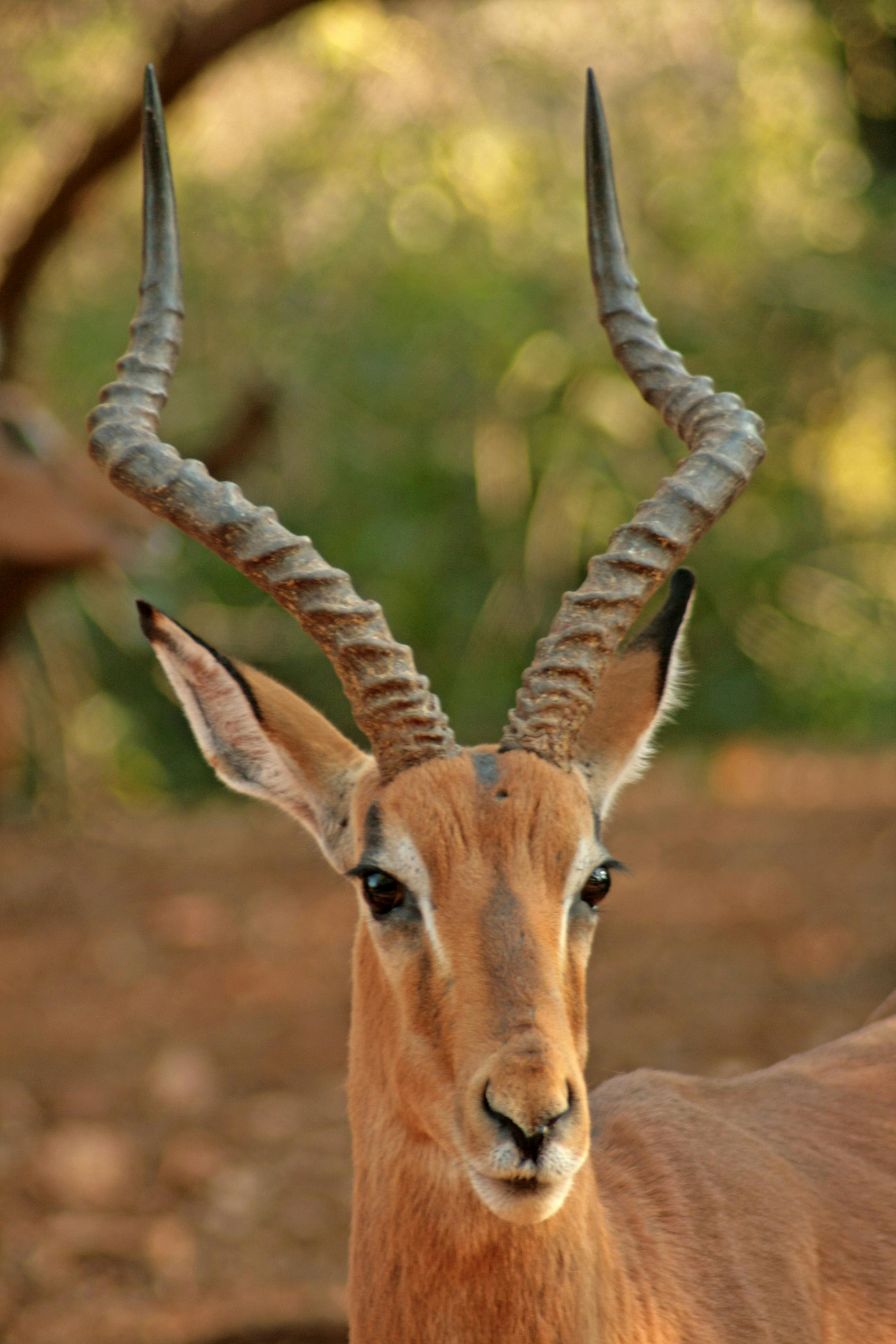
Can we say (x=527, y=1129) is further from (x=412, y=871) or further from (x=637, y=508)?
(x=637, y=508)

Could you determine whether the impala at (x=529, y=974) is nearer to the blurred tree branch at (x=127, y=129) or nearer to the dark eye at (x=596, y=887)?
the dark eye at (x=596, y=887)

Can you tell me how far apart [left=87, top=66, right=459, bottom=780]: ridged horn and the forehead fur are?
0.35 ft

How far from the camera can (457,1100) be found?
8.75 feet

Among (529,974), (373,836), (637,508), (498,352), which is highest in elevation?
(498,352)

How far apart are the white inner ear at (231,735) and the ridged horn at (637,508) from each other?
58 centimetres

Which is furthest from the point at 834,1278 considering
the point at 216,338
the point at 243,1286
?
the point at 216,338

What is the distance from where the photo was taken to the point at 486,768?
2.97 metres

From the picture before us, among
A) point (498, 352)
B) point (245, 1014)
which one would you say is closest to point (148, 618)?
point (245, 1014)

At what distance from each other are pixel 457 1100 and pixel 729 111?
45.9ft

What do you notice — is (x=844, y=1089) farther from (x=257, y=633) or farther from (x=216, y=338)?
(x=257, y=633)

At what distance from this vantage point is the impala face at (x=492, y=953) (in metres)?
2.53

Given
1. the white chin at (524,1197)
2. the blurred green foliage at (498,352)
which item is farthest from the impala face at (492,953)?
the blurred green foliage at (498,352)

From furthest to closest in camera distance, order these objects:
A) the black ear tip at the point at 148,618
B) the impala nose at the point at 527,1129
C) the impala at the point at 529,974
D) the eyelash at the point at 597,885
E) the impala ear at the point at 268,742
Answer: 1. the impala ear at the point at 268,742
2. the black ear tip at the point at 148,618
3. the eyelash at the point at 597,885
4. the impala at the point at 529,974
5. the impala nose at the point at 527,1129

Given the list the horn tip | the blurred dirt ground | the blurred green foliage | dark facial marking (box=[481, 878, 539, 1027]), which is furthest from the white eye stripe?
the blurred green foliage
